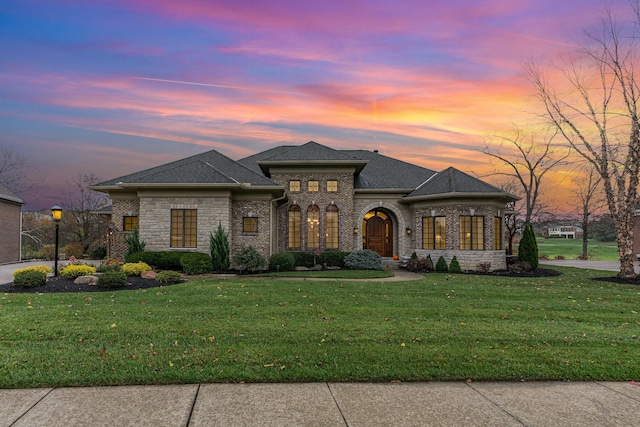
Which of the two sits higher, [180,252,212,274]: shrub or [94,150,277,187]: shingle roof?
[94,150,277,187]: shingle roof

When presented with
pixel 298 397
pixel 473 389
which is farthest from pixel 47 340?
pixel 473 389

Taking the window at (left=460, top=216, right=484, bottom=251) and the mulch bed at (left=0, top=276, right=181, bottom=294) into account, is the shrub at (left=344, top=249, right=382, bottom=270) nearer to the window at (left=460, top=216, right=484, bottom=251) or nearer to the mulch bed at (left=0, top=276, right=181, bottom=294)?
the window at (left=460, top=216, right=484, bottom=251)

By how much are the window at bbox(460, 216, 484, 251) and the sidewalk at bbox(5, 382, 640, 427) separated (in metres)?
14.8

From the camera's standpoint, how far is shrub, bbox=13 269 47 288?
10.8m

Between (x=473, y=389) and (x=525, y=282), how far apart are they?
1204cm

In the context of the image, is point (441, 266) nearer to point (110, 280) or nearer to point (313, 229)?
point (313, 229)

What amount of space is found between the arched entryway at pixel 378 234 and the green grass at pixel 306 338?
12004 mm

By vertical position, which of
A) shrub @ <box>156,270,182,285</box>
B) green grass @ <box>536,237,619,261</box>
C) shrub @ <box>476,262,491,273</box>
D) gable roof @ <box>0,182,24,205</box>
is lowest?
green grass @ <box>536,237,619,261</box>

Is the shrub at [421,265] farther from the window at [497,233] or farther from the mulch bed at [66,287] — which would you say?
the mulch bed at [66,287]

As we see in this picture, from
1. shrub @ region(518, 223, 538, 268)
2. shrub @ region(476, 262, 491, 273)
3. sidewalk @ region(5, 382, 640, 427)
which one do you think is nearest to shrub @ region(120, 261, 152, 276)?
sidewalk @ region(5, 382, 640, 427)

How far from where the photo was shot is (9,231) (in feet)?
71.6

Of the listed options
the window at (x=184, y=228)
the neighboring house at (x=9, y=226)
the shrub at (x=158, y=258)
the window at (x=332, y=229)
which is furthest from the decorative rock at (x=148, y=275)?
the neighboring house at (x=9, y=226)

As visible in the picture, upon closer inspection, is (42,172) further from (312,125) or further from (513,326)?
(513,326)

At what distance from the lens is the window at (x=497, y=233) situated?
61.6 feet
